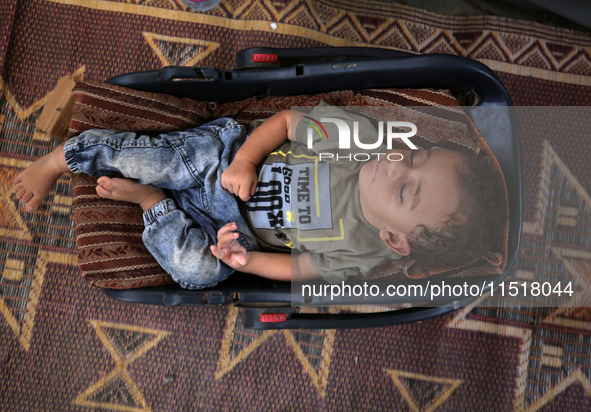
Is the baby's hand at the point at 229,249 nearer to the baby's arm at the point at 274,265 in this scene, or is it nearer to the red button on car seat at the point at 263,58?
the baby's arm at the point at 274,265

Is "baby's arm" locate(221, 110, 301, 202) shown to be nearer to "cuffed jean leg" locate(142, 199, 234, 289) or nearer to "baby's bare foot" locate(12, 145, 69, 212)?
"cuffed jean leg" locate(142, 199, 234, 289)

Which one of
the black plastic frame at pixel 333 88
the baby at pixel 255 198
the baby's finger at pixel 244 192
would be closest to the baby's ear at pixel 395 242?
the baby at pixel 255 198

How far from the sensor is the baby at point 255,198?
2.59 ft

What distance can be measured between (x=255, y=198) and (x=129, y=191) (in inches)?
9.2

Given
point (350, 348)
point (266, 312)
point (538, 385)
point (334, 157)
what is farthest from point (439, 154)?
point (538, 385)

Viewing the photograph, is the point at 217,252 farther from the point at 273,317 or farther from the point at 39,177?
the point at 39,177

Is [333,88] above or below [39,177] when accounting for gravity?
above

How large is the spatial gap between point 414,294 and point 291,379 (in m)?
0.38

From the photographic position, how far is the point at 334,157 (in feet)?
2.70

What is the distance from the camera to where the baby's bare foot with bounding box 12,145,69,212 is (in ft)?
2.88

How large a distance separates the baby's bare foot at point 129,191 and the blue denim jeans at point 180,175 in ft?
0.05

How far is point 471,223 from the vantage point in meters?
0.69

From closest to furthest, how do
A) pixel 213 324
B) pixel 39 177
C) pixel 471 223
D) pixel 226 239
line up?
pixel 471 223
pixel 226 239
pixel 39 177
pixel 213 324

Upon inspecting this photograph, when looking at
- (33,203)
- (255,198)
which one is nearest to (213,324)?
(255,198)
